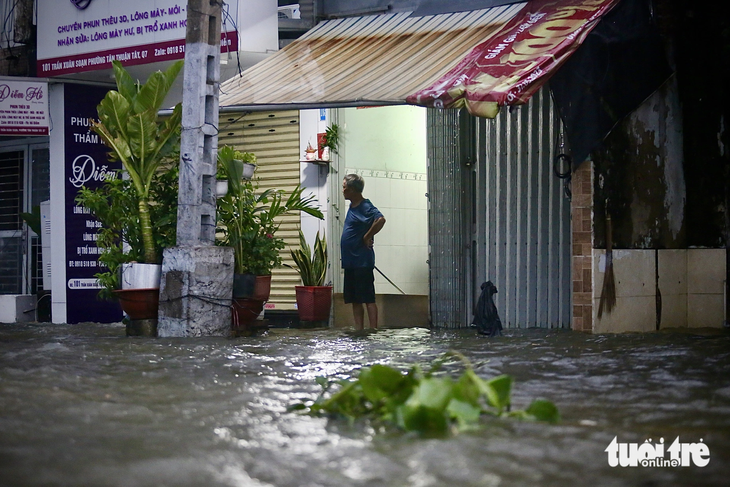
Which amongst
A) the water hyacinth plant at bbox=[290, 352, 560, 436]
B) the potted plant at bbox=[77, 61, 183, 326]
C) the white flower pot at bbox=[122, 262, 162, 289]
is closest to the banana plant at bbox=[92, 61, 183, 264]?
the potted plant at bbox=[77, 61, 183, 326]

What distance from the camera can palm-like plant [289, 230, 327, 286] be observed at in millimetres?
10953

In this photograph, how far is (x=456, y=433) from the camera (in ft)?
11.6

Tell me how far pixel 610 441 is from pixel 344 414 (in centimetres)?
115

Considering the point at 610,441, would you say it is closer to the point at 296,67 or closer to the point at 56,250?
the point at 296,67

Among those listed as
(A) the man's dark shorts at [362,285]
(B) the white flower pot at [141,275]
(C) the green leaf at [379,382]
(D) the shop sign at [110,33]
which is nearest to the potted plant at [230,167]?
(B) the white flower pot at [141,275]

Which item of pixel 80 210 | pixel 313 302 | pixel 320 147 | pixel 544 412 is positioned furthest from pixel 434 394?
pixel 80 210

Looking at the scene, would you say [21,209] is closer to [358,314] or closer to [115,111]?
[115,111]

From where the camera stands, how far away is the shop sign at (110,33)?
11344mm

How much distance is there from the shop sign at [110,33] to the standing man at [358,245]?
99.3 inches

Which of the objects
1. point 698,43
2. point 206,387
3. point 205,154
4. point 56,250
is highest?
point 698,43

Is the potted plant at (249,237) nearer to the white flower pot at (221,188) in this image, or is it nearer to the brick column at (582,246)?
the white flower pot at (221,188)

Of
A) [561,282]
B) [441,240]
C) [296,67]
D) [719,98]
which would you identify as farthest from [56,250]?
[719,98]

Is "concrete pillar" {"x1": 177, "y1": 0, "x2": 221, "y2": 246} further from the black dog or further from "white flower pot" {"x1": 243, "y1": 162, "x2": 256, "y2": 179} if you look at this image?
the black dog

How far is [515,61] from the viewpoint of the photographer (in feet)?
26.4
